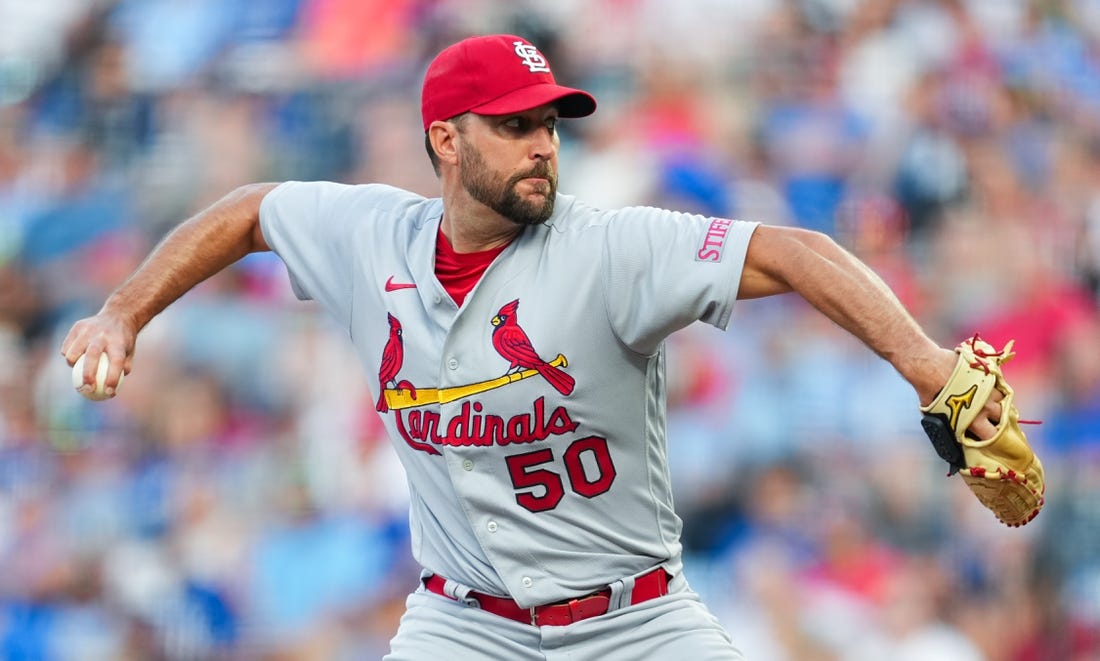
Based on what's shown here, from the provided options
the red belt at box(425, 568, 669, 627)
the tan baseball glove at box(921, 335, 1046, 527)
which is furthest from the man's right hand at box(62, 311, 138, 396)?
the tan baseball glove at box(921, 335, 1046, 527)

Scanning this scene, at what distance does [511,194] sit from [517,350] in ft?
1.18

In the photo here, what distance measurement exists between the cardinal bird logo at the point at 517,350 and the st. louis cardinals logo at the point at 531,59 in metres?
0.55

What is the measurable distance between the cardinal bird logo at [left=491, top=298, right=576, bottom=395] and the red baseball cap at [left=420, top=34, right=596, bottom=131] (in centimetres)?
47

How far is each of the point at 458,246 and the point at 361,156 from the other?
3.64 m

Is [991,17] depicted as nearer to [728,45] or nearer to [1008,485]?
[728,45]

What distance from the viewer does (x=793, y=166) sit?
22.5ft

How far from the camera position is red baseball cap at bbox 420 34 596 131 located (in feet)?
10.7

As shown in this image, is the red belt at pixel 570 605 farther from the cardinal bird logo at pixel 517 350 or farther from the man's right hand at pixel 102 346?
the man's right hand at pixel 102 346

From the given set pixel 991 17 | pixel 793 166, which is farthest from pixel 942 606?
pixel 991 17

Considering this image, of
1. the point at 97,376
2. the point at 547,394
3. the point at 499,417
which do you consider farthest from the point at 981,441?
Result: the point at 97,376

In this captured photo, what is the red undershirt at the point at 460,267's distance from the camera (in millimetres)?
3348

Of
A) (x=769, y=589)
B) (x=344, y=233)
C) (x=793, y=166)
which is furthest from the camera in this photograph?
(x=793, y=166)

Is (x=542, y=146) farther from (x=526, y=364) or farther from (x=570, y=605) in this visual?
(x=570, y=605)

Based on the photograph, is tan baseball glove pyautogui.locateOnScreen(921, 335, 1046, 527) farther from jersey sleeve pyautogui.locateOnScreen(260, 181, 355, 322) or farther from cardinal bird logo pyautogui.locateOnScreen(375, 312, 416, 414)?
jersey sleeve pyautogui.locateOnScreen(260, 181, 355, 322)
